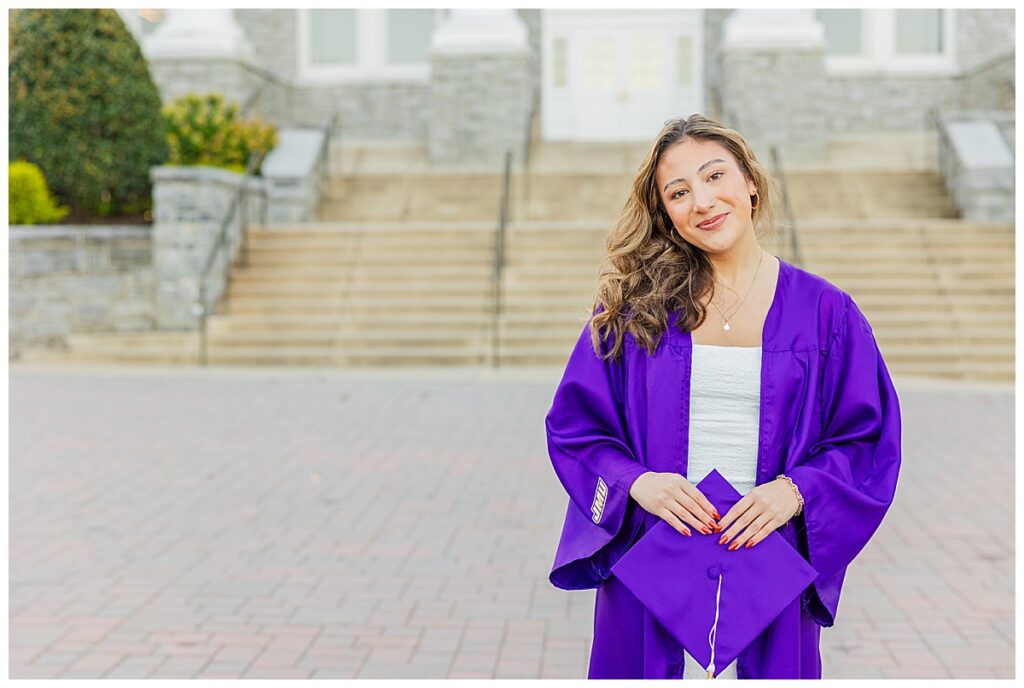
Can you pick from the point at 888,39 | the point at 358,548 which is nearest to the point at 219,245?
the point at 358,548

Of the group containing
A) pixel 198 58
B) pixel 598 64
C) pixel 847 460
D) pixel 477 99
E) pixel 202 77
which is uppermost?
pixel 598 64

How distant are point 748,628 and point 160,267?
12106 mm

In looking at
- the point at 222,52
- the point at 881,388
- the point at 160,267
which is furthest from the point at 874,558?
the point at 222,52

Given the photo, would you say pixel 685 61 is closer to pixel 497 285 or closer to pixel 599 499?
pixel 497 285

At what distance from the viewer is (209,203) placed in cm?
1359

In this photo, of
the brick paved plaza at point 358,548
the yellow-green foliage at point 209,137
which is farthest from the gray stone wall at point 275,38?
the brick paved plaza at point 358,548

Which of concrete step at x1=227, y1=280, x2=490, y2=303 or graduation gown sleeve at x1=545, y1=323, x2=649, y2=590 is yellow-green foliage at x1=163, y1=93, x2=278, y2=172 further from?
graduation gown sleeve at x1=545, y1=323, x2=649, y2=590

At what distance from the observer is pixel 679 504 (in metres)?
2.29

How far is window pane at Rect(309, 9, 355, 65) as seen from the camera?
73.8 feet

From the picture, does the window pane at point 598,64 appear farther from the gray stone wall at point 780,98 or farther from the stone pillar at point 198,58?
the stone pillar at point 198,58

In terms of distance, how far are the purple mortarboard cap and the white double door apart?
779 inches

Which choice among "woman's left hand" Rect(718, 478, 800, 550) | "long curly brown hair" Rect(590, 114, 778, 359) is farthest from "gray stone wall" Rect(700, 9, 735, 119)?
"woman's left hand" Rect(718, 478, 800, 550)

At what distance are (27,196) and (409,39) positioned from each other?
10.6 metres

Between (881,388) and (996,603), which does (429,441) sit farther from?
(881,388)
